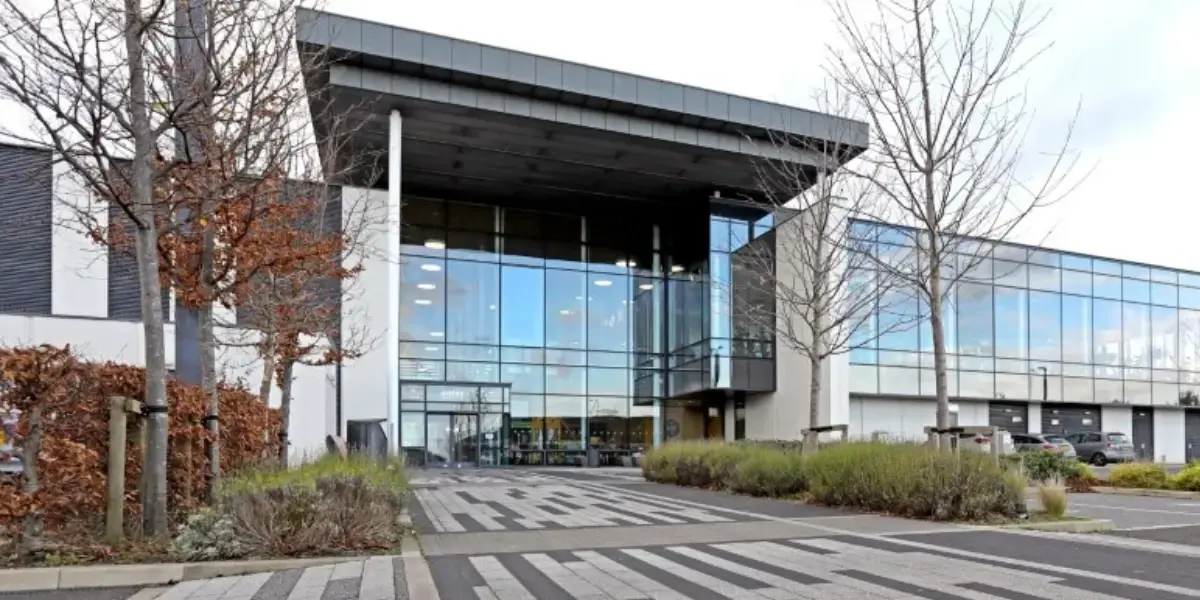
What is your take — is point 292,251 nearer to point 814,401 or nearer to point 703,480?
point 703,480

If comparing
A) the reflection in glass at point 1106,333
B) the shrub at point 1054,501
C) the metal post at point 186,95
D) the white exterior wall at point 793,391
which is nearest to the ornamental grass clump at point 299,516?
the metal post at point 186,95

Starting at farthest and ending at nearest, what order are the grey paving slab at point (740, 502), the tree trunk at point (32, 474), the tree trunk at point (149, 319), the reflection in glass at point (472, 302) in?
the reflection in glass at point (472, 302)
the grey paving slab at point (740, 502)
the tree trunk at point (149, 319)
the tree trunk at point (32, 474)

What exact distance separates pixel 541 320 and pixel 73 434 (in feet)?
87.8

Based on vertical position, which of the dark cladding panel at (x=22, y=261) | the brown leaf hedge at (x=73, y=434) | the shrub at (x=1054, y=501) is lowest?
the shrub at (x=1054, y=501)

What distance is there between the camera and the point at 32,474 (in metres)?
7.45

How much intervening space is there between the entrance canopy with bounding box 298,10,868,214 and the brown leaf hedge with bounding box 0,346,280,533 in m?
11.7

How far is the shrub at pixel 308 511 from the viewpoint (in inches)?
308

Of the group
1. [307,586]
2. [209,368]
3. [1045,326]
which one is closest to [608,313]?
[1045,326]

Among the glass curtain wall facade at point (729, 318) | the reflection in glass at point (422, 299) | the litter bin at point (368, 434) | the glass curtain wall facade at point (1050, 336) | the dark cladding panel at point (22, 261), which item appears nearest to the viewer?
the litter bin at point (368, 434)

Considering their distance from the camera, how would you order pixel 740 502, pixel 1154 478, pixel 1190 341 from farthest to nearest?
pixel 1190 341
pixel 1154 478
pixel 740 502

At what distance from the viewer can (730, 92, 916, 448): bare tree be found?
19.1 meters

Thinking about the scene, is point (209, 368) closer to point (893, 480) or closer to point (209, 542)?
point (209, 542)

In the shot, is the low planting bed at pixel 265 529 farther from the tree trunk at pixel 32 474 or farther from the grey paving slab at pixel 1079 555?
the grey paving slab at pixel 1079 555

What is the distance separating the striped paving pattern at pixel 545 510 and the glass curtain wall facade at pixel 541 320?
51.6 ft
